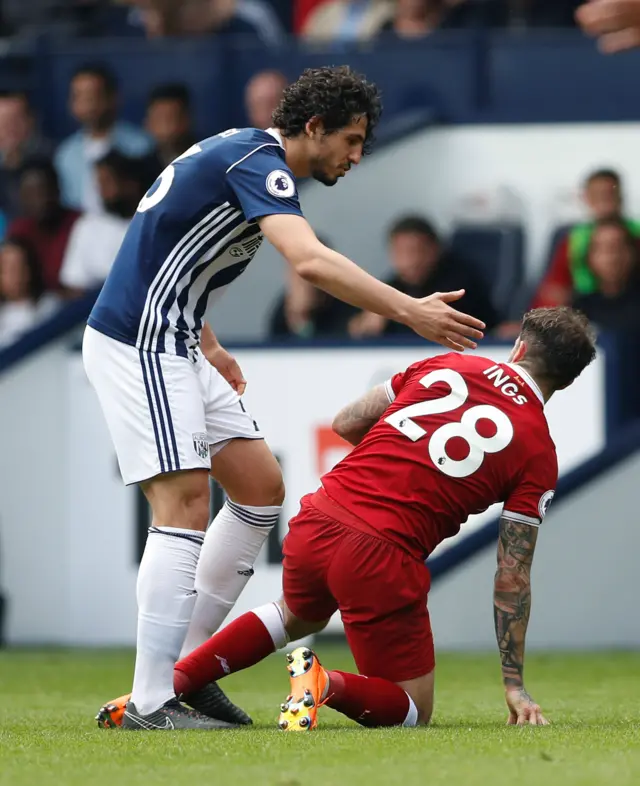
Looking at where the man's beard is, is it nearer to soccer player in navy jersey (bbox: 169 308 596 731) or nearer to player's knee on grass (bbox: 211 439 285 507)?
soccer player in navy jersey (bbox: 169 308 596 731)

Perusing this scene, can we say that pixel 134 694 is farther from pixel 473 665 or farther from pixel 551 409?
pixel 551 409

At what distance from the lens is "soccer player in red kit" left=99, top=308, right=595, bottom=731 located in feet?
16.3

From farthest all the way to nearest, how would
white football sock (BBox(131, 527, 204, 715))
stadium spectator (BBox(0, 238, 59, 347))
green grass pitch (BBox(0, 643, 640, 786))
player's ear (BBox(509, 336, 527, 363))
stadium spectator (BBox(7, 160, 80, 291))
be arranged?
1. stadium spectator (BBox(7, 160, 80, 291))
2. stadium spectator (BBox(0, 238, 59, 347))
3. player's ear (BBox(509, 336, 527, 363))
4. white football sock (BBox(131, 527, 204, 715))
5. green grass pitch (BBox(0, 643, 640, 786))

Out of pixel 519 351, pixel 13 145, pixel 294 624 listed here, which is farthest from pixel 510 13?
pixel 294 624

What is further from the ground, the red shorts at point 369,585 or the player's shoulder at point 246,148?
the player's shoulder at point 246,148

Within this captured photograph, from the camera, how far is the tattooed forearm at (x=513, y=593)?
16.3ft

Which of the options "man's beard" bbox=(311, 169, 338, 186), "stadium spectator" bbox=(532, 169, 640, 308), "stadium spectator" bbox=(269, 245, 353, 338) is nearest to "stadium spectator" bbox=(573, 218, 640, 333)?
"stadium spectator" bbox=(532, 169, 640, 308)

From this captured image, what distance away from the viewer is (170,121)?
34.7 feet

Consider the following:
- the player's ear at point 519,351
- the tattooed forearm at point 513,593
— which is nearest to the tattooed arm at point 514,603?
the tattooed forearm at point 513,593

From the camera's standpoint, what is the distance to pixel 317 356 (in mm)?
8852

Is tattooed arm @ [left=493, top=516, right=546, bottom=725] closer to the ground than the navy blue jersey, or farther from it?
closer to the ground

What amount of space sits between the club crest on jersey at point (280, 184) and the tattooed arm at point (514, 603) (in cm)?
114

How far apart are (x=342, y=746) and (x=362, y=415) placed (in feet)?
4.26

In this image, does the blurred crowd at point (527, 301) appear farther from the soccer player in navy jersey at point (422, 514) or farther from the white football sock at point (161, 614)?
the white football sock at point (161, 614)
